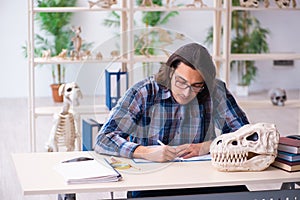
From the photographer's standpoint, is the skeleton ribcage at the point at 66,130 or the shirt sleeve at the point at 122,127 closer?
the shirt sleeve at the point at 122,127

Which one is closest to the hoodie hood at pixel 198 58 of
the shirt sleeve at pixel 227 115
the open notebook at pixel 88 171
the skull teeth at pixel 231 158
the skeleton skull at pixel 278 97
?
the shirt sleeve at pixel 227 115

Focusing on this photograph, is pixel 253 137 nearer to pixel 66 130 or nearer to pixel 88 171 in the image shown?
pixel 88 171

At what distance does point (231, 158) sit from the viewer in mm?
2533

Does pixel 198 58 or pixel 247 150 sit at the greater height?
pixel 198 58

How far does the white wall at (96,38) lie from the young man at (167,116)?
5071 mm

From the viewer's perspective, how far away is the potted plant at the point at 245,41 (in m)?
8.29

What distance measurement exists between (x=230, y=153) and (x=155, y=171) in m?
0.30

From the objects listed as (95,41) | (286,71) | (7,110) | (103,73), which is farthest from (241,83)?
(103,73)

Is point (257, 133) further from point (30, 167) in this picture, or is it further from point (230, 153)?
point (30, 167)

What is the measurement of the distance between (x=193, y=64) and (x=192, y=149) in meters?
0.38

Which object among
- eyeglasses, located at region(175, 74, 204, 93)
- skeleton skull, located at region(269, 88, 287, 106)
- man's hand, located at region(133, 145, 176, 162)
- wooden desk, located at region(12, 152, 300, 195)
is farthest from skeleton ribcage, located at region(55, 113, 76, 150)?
eyeglasses, located at region(175, 74, 204, 93)

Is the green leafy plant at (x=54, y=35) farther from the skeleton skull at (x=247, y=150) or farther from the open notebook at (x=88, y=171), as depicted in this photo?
the skeleton skull at (x=247, y=150)

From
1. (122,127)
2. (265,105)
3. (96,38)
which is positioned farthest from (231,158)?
(96,38)

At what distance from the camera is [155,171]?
254 centimetres
